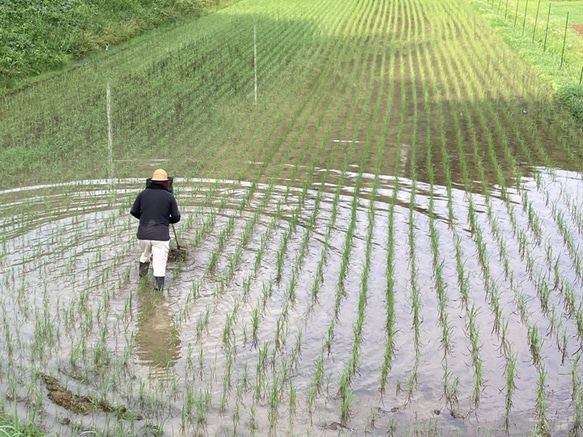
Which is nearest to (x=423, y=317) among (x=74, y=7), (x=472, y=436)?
(x=472, y=436)

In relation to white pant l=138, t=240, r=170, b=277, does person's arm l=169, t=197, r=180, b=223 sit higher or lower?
higher

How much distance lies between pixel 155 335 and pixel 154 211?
5.19 feet

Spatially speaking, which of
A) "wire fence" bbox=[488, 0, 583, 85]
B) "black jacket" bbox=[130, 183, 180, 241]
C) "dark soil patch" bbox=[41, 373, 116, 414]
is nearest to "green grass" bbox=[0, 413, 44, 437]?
"dark soil patch" bbox=[41, 373, 116, 414]

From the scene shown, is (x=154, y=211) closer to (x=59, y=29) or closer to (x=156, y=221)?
(x=156, y=221)

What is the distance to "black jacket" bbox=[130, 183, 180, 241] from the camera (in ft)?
24.0

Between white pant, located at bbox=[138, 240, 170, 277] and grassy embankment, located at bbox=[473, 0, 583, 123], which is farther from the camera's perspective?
grassy embankment, located at bbox=[473, 0, 583, 123]

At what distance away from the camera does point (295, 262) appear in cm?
804

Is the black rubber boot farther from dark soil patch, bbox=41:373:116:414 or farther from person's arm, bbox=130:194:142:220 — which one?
dark soil patch, bbox=41:373:116:414

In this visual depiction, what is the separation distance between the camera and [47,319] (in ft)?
21.1

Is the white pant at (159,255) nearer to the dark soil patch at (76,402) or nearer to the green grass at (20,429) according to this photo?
the dark soil patch at (76,402)

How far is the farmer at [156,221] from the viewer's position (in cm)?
726

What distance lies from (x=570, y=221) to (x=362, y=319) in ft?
14.7

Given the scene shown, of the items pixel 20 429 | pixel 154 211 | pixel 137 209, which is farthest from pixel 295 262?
pixel 20 429

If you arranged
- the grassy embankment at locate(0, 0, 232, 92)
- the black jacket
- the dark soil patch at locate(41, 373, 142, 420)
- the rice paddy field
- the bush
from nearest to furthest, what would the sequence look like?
1. the dark soil patch at locate(41, 373, 142, 420)
2. the rice paddy field
3. the black jacket
4. the bush
5. the grassy embankment at locate(0, 0, 232, 92)
